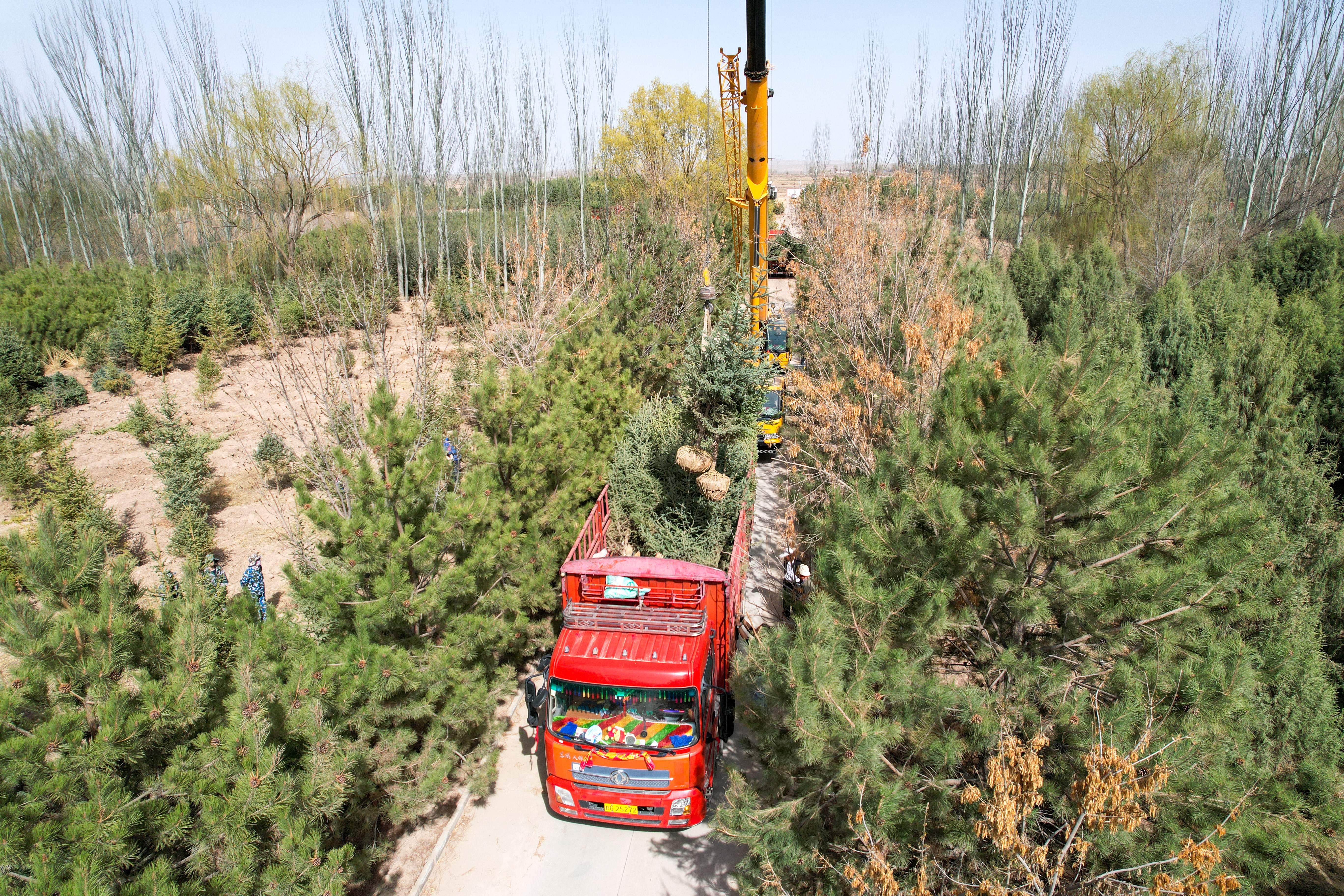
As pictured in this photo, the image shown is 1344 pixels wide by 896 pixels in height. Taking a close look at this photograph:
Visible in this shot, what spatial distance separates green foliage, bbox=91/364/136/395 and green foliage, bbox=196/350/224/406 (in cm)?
218

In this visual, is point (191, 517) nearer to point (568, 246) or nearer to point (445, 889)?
point (445, 889)

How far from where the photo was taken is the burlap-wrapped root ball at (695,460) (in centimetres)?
1059

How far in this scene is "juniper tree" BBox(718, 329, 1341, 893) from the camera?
13.6ft

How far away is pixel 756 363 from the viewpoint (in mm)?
10570

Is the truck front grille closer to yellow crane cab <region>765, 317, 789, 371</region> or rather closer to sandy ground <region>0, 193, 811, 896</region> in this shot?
sandy ground <region>0, 193, 811, 896</region>

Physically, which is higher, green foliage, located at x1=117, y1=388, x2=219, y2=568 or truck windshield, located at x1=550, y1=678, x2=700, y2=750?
green foliage, located at x1=117, y1=388, x2=219, y2=568

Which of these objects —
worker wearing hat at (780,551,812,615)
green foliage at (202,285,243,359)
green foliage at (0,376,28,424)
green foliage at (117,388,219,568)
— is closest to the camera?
worker wearing hat at (780,551,812,615)

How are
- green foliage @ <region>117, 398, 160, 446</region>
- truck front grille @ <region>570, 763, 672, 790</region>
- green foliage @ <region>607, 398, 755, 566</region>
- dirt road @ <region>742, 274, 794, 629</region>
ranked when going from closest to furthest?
truck front grille @ <region>570, 763, 672, 790</region>
dirt road @ <region>742, 274, 794, 629</region>
green foliage @ <region>607, 398, 755, 566</region>
green foliage @ <region>117, 398, 160, 446</region>

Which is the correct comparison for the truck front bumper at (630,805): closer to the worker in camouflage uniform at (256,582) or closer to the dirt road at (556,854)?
the dirt road at (556,854)

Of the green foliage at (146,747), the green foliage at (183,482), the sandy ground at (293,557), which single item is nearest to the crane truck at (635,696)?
the sandy ground at (293,557)

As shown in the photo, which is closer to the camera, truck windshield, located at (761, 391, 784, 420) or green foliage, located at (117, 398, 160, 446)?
green foliage, located at (117, 398, 160, 446)

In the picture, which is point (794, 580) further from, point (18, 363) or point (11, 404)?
point (18, 363)

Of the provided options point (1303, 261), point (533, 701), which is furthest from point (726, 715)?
point (1303, 261)

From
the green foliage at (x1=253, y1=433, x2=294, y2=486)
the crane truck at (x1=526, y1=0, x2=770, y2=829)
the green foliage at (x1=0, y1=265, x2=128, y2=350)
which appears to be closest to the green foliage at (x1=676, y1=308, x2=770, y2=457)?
the crane truck at (x1=526, y1=0, x2=770, y2=829)
